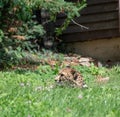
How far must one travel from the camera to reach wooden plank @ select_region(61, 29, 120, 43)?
1153cm

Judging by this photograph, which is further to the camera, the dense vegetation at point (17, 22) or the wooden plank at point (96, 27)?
the wooden plank at point (96, 27)

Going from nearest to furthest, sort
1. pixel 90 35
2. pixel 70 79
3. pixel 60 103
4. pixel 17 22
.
Answer: pixel 60 103, pixel 70 79, pixel 17 22, pixel 90 35

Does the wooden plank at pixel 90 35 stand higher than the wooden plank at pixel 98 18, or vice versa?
the wooden plank at pixel 98 18

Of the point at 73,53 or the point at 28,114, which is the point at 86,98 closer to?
the point at 28,114

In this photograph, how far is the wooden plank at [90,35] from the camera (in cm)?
1153

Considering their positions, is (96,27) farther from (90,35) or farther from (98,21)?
(90,35)

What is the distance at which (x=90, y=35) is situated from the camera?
38.6 feet

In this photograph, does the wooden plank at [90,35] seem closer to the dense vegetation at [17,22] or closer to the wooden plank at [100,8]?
the wooden plank at [100,8]

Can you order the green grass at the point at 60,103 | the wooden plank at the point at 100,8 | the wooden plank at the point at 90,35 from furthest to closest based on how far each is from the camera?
the wooden plank at the point at 90,35 < the wooden plank at the point at 100,8 < the green grass at the point at 60,103

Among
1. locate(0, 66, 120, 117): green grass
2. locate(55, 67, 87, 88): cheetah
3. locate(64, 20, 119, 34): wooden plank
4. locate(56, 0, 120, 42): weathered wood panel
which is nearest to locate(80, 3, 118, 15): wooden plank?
locate(56, 0, 120, 42): weathered wood panel

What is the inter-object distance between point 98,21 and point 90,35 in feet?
1.27

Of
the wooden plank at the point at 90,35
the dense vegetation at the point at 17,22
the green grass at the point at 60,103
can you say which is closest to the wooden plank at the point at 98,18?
the wooden plank at the point at 90,35

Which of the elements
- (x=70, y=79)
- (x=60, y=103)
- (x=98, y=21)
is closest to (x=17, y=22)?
(x=98, y=21)

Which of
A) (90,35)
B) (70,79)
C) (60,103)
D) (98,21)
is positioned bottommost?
(90,35)
